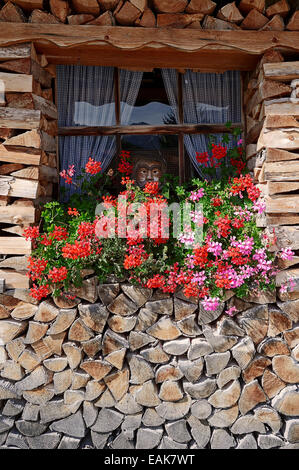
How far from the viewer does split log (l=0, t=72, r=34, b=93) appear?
9.27ft

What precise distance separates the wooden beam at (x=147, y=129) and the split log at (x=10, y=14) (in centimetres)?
95

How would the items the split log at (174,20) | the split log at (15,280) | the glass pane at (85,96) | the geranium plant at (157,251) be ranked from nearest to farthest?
the geranium plant at (157,251) < the split log at (15,280) < the split log at (174,20) < the glass pane at (85,96)

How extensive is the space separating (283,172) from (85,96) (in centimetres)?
195

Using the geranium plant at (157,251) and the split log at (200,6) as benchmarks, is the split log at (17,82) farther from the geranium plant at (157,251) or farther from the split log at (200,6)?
the split log at (200,6)

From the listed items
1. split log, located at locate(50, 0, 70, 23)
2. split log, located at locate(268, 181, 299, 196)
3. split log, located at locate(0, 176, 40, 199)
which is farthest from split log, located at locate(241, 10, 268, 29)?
split log, located at locate(0, 176, 40, 199)

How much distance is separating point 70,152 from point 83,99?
0.52m

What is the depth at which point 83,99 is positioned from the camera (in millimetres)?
3576

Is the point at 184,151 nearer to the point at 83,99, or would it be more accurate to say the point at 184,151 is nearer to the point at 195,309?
the point at 83,99

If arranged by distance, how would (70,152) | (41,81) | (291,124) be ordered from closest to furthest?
(291,124) → (41,81) → (70,152)

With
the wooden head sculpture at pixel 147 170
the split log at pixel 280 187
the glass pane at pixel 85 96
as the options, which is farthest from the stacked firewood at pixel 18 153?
the split log at pixel 280 187

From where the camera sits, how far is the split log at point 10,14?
2836 mm

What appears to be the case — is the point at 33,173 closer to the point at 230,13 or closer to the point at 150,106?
the point at 150,106

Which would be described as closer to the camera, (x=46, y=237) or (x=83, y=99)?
(x=46, y=237)

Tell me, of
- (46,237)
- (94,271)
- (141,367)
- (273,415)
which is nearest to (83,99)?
(46,237)
